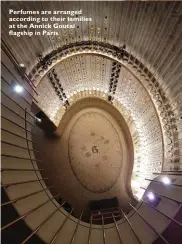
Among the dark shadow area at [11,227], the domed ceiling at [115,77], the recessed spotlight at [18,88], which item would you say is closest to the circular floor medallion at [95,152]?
the domed ceiling at [115,77]

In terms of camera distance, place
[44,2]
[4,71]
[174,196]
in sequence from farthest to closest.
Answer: [44,2] → [4,71] → [174,196]

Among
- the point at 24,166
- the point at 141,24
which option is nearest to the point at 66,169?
the point at 24,166

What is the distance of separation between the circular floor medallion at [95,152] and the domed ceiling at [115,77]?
1.1 inches

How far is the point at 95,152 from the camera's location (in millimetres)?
6664

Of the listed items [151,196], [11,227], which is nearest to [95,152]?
[151,196]

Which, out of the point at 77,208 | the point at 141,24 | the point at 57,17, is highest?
the point at 57,17

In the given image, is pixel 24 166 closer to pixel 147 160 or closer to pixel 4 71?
pixel 4 71

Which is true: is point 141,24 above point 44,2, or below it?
below

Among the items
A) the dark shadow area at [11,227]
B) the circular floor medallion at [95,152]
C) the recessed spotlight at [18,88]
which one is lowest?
the dark shadow area at [11,227]

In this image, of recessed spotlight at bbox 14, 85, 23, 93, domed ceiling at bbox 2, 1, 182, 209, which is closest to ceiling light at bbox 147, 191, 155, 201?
domed ceiling at bbox 2, 1, 182, 209

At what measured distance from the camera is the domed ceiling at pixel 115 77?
4086mm

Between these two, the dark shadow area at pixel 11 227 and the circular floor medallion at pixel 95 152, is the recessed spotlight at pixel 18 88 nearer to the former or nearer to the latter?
the dark shadow area at pixel 11 227

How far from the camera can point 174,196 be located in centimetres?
311

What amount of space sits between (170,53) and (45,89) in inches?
114
